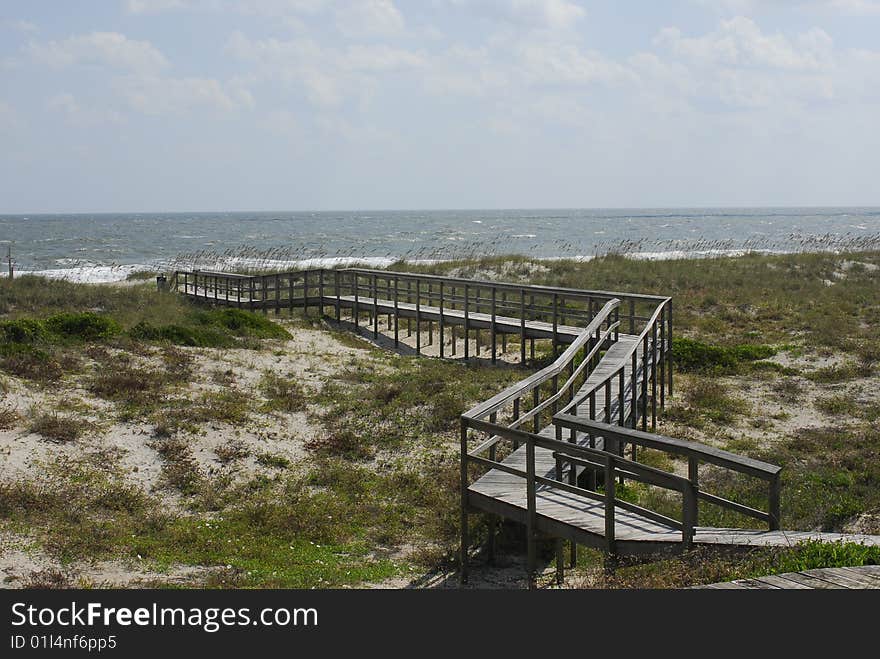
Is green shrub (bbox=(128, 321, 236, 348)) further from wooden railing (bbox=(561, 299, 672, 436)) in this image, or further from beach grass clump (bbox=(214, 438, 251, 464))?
wooden railing (bbox=(561, 299, 672, 436))

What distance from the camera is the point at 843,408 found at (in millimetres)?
14289

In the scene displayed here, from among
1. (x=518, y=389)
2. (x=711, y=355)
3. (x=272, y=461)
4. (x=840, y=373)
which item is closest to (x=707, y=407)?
(x=840, y=373)

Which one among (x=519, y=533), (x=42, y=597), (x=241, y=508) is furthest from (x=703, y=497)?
(x=241, y=508)

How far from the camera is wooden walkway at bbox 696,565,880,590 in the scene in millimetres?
4793

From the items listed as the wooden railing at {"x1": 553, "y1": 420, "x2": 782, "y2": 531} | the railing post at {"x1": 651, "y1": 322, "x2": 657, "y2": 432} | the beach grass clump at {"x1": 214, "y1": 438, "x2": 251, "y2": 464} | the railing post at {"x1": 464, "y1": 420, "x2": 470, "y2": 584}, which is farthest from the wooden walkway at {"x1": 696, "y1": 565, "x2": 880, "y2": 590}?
the railing post at {"x1": 651, "y1": 322, "x2": 657, "y2": 432}

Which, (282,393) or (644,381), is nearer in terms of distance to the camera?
(644,381)

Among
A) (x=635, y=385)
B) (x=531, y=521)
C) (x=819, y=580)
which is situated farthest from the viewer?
(x=635, y=385)

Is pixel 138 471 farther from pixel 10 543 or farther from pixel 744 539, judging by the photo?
pixel 744 539

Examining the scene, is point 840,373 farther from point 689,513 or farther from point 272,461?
point 689,513

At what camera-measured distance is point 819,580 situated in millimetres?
4906

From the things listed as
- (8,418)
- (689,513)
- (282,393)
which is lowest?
(282,393)

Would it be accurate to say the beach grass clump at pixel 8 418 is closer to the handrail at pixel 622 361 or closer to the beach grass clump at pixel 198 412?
the beach grass clump at pixel 198 412

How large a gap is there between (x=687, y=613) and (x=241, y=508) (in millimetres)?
6620

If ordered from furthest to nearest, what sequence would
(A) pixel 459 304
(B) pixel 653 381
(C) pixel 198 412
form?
1. (A) pixel 459 304
2. (B) pixel 653 381
3. (C) pixel 198 412
